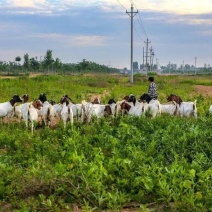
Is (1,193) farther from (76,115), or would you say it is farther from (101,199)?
(76,115)

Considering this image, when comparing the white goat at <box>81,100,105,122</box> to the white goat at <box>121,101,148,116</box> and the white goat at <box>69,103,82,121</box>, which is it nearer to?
the white goat at <box>69,103,82,121</box>

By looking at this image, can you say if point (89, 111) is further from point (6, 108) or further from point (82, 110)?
point (6, 108)

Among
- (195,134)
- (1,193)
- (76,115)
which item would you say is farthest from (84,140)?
(76,115)

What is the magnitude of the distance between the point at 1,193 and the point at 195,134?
174 inches

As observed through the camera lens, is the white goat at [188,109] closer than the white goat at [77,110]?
No

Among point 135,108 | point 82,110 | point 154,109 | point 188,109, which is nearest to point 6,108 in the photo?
point 82,110

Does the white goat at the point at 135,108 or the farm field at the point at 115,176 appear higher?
the white goat at the point at 135,108

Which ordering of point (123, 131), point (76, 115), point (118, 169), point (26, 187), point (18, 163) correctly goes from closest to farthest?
point (26, 187) < point (118, 169) < point (18, 163) < point (123, 131) < point (76, 115)

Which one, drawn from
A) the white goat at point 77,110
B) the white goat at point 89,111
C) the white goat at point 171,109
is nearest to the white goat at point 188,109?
the white goat at point 171,109

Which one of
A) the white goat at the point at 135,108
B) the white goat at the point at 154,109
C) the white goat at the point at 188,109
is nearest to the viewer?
the white goat at the point at 135,108

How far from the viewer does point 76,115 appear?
585 inches

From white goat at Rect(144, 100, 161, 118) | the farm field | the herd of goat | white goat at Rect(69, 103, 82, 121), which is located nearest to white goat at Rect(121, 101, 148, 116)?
the herd of goat

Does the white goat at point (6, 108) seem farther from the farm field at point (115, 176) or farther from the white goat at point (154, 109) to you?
the farm field at point (115, 176)

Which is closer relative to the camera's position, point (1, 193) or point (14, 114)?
point (1, 193)
